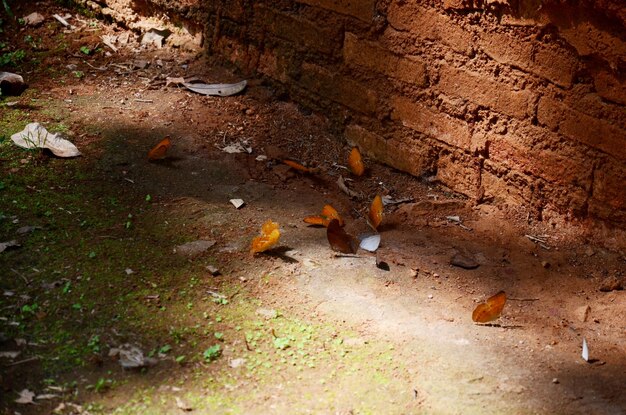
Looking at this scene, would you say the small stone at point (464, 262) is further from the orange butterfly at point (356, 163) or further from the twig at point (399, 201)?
the orange butterfly at point (356, 163)

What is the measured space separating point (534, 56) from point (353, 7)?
0.98 meters

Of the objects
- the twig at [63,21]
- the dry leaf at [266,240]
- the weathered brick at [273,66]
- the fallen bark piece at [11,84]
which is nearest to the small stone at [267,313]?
the dry leaf at [266,240]

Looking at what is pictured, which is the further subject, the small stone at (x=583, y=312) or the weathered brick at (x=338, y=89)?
the weathered brick at (x=338, y=89)

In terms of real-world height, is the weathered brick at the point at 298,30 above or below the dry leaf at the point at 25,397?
above

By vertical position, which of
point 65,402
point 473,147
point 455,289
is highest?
point 473,147

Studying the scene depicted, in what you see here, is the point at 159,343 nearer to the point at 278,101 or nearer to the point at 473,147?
the point at 473,147

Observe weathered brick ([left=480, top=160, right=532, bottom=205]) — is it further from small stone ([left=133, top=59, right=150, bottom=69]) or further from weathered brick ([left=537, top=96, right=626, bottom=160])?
small stone ([left=133, top=59, right=150, bottom=69])

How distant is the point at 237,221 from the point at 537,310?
1.29 metres

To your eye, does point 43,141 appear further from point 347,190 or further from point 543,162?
point 543,162

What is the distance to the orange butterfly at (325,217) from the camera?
336 centimetres

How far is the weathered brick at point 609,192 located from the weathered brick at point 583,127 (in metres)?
0.06

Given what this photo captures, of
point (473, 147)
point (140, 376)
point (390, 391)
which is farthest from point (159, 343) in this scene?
point (473, 147)

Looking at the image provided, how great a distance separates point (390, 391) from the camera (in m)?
2.45

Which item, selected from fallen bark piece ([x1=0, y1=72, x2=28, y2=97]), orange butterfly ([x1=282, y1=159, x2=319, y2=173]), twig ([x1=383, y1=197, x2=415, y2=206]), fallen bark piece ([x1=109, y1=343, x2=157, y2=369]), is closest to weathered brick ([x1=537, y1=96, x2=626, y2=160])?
twig ([x1=383, y1=197, x2=415, y2=206])
